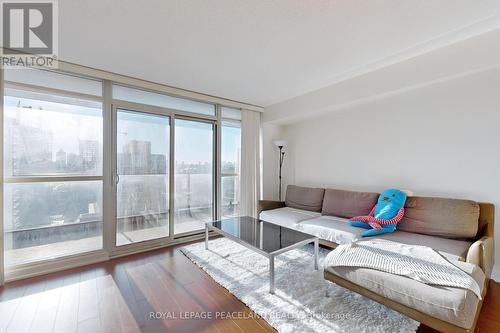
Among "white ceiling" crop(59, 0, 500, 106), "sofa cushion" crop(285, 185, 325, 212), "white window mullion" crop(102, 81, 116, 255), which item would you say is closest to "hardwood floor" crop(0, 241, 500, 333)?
"white window mullion" crop(102, 81, 116, 255)

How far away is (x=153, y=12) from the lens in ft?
5.61

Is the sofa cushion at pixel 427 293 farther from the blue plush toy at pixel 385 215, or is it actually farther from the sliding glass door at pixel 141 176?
the sliding glass door at pixel 141 176

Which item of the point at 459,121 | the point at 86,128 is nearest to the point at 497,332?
the point at 459,121

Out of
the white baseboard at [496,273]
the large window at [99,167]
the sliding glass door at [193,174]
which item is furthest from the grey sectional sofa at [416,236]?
the large window at [99,167]

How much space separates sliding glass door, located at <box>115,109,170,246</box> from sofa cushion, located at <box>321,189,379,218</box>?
8.44 feet

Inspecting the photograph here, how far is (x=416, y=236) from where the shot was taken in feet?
7.89

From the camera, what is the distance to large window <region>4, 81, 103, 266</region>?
7.72ft

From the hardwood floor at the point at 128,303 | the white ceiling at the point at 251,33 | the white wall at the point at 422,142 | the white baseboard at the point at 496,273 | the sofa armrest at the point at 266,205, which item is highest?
the white ceiling at the point at 251,33

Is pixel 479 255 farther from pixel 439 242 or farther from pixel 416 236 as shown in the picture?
pixel 416 236

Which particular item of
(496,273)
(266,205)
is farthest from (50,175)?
(496,273)

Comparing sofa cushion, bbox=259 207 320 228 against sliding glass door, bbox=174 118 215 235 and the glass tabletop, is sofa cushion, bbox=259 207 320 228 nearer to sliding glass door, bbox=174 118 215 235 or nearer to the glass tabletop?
the glass tabletop

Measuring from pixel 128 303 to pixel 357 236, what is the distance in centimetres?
243

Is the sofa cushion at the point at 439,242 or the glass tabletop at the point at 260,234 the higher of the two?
the sofa cushion at the point at 439,242

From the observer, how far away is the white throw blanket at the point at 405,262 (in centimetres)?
144
